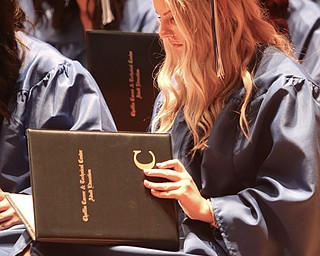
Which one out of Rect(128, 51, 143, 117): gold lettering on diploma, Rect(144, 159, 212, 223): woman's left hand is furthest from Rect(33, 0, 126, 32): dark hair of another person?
Rect(144, 159, 212, 223): woman's left hand

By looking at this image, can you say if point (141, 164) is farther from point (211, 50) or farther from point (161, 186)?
point (211, 50)

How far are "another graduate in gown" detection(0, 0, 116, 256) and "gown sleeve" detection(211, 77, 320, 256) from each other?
45cm

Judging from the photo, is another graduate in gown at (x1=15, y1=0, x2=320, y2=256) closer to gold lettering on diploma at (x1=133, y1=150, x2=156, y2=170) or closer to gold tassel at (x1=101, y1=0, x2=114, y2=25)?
gold lettering on diploma at (x1=133, y1=150, x2=156, y2=170)

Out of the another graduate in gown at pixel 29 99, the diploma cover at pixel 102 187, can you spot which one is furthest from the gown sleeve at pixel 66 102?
the diploma cover at pixel 102 187

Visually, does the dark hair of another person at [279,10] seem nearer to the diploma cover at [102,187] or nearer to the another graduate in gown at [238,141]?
the another graduate in gown at [238,141]

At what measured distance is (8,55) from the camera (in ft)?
7.70

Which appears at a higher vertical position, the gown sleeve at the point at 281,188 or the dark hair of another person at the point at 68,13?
the gown sleeve at the point at 281,188

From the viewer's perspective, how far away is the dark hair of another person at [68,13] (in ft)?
10.6

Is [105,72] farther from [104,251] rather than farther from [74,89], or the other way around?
[104,251]

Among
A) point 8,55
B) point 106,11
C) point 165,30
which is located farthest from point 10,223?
point 106,11

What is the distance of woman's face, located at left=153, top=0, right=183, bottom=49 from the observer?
2.12 meters

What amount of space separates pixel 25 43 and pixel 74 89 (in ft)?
0.55

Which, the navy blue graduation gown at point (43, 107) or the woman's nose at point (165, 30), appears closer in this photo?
the woman's nose at point (165, 30)

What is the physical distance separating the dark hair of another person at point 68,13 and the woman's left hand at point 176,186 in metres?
1.33
